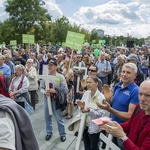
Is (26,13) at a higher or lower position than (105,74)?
higher

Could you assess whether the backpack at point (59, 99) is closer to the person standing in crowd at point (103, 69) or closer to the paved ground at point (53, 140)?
the paved ground at point (53, 140)

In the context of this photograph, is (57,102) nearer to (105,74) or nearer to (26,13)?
(105,74)

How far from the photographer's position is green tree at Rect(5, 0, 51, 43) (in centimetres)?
3759

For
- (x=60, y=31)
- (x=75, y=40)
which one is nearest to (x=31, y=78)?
(x=75, y=40)

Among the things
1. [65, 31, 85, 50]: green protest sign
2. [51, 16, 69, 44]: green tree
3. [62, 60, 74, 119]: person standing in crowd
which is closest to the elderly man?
[62, 60, 74, 119]: person standing in crowd

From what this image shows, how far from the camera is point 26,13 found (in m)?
37.9

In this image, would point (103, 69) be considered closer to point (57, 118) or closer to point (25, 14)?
point (57, 118)

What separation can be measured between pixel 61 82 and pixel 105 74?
374 centimetres

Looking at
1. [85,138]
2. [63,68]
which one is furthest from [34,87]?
[85,138]

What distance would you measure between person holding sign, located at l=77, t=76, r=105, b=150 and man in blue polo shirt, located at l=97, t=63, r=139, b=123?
297 millimetres

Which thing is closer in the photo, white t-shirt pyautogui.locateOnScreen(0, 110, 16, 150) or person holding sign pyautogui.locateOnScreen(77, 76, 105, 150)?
white t-shirt pyautogui.locateOnScreen(0, 110, 16, 150)

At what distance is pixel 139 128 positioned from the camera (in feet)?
6.55

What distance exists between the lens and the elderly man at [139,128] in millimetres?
1878

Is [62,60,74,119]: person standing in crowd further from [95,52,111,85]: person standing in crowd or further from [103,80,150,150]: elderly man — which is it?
[103,80,150,150]: elderly man
